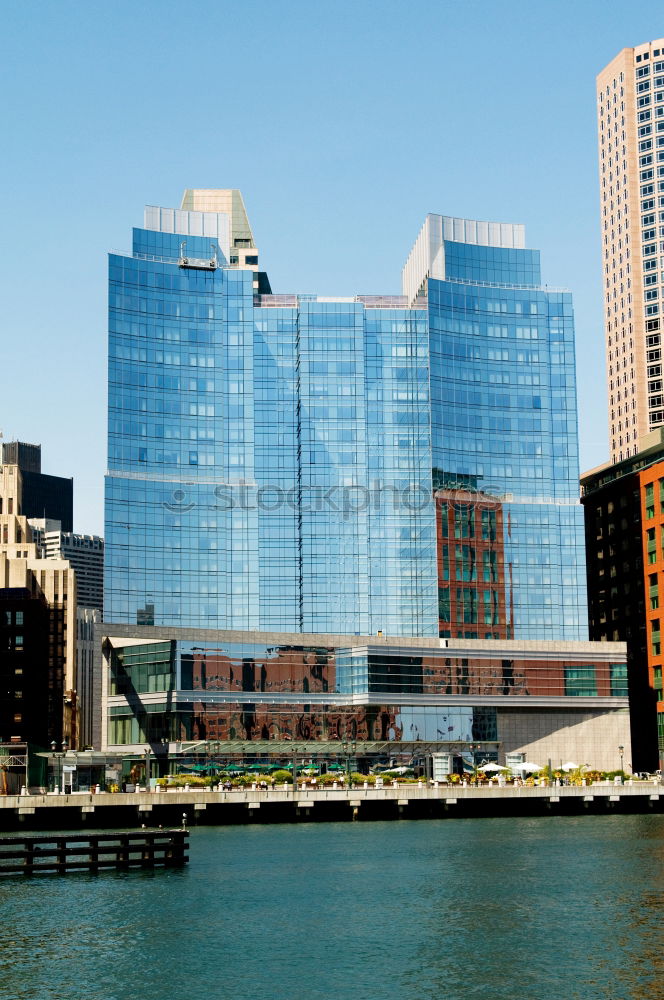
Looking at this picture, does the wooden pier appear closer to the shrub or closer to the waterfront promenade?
the waterfront promenade

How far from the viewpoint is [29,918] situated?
243ft

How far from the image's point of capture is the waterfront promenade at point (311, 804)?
456 feet

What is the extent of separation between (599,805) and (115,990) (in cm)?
11180

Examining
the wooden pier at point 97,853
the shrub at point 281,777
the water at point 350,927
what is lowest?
the water at point 350,927

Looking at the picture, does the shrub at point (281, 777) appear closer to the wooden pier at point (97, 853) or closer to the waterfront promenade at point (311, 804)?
the waterfront promenade at point (311, 804)

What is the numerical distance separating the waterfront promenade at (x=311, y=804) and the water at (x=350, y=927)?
31.9 meters

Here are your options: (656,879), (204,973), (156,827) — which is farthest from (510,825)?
(204,973)

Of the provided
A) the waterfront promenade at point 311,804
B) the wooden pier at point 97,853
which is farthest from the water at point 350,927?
the waterfront promenade at point 311,804

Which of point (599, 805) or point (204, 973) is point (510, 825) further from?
point (204, 973)

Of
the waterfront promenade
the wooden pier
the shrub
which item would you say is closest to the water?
the wooden pier

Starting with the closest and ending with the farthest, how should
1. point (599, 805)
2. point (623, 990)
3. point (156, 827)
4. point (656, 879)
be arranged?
point (623, 990)
point (656, 879)
point (156, 827)
point (599, 805)

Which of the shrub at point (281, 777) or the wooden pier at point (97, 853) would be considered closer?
the wooden pier at point (97, 853)

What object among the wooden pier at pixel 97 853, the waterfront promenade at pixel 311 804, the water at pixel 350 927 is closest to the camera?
the water at pixel 350 927

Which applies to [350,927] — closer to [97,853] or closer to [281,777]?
[97,853]
